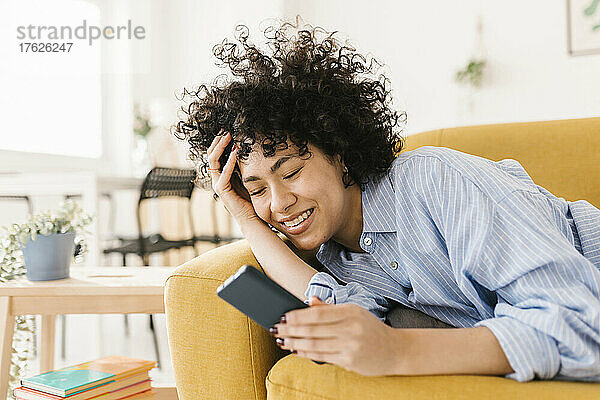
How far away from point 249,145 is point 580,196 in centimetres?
82

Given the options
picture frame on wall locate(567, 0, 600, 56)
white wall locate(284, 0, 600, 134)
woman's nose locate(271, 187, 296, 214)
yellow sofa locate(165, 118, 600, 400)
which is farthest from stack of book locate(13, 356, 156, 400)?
picture frame on wall locate(567, 0, 600, 56)

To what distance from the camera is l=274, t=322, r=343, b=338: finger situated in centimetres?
77

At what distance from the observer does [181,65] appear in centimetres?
481

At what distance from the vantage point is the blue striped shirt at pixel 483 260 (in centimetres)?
80

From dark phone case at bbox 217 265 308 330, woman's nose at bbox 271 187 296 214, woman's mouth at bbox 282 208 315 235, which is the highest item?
woman's nose at bbox 271 187 296 214

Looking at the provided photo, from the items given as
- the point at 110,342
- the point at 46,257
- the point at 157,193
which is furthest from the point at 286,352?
the point at 110,342

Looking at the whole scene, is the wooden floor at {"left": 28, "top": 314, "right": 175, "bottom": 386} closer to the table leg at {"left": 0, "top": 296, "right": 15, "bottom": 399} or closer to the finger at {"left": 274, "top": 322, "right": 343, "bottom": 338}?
the table leg at {"left": 0, "top": 296, "right": 15, "bottom": 399}

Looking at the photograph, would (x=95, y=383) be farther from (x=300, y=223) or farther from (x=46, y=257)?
(x=300, y=223)

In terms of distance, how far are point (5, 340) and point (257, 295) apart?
87 cm

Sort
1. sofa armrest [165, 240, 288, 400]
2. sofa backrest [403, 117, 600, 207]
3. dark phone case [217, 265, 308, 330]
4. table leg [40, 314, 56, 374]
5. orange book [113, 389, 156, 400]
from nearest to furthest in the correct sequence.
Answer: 1. dark phone case [217, 265, 308, 330]
2. sofa armrest [165, 240, 288, 400]
3. orange book [113, 389, 156, 400]
4. sofa backrest [403, 117, 600, 207]
5. table leg [40, 314, 56, 374]

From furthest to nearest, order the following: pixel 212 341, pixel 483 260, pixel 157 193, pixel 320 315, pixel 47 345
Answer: pixel 157 193, pixel 47 345, pixel 212 341, pixel 483 260, pixel 320 315

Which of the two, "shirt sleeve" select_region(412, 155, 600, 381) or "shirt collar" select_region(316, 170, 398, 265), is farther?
"shirt collar" select_region(316, 170, 398, 265)

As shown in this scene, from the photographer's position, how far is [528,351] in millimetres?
792

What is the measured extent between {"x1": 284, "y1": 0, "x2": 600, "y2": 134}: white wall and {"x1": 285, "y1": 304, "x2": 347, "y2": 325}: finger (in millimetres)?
3047
